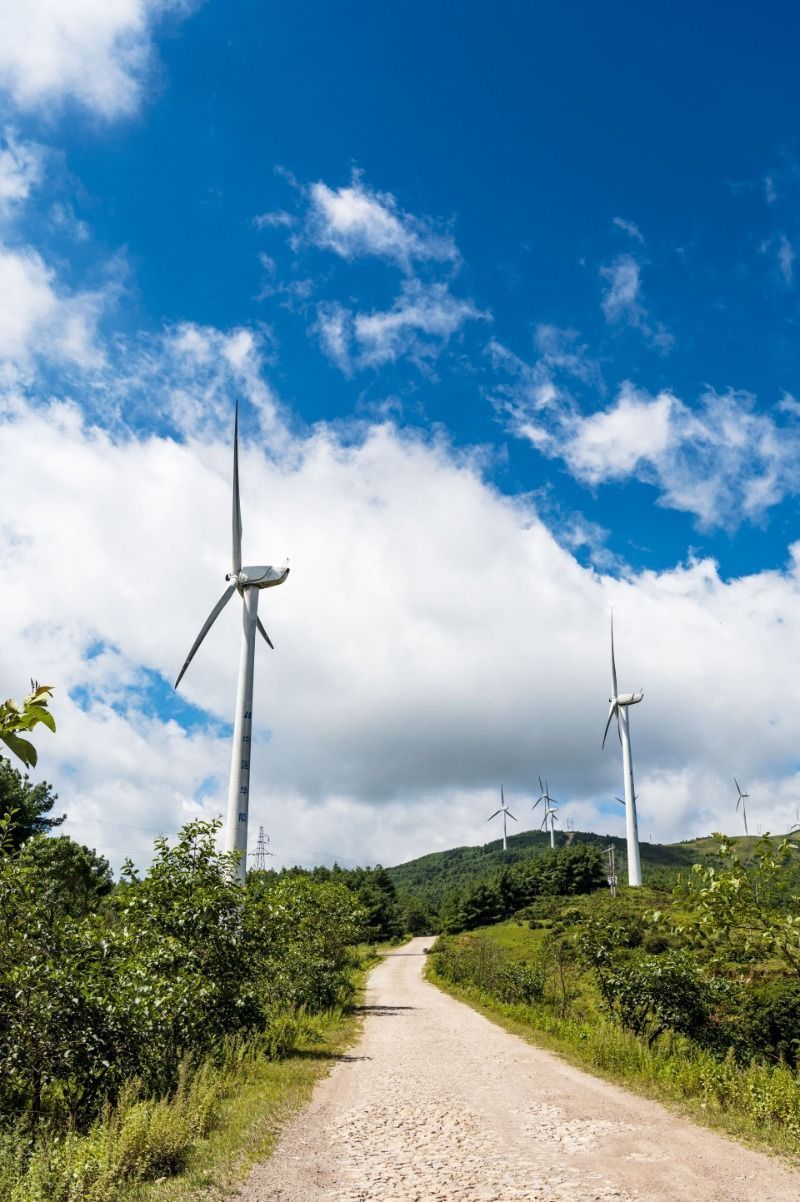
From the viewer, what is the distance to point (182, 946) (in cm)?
1595

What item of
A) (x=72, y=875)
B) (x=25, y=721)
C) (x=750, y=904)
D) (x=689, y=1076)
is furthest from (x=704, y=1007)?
(x=72, y=875)

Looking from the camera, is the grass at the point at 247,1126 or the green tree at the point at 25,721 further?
the grass at the point at 247,1126

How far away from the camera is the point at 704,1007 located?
17703 mm

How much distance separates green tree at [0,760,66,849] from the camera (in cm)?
4703

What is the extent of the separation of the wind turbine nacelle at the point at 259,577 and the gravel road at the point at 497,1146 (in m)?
27.8

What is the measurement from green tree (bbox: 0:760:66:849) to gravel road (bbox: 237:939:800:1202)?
35.8 m

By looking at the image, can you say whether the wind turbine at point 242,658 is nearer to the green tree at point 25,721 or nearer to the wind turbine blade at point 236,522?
the wind turbine blade at point 236,522

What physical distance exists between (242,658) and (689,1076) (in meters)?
27.8

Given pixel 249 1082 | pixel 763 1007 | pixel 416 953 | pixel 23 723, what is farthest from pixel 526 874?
pixel 23 723

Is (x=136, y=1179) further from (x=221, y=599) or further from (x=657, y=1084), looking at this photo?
(x=221, y=599)

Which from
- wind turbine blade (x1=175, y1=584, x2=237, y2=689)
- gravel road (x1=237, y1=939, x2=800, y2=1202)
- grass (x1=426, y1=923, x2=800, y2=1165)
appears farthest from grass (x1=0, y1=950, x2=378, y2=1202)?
wind turbine blade (x1=175, y1=584, x2=237, y2=689)

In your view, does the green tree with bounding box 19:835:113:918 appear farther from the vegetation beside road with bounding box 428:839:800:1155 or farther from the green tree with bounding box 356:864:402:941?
the green tree with bounding box 356:864:402:941

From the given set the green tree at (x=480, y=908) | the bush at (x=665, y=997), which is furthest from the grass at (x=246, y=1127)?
the green tree at (x=480, y=908)

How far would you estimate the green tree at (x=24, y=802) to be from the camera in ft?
154
